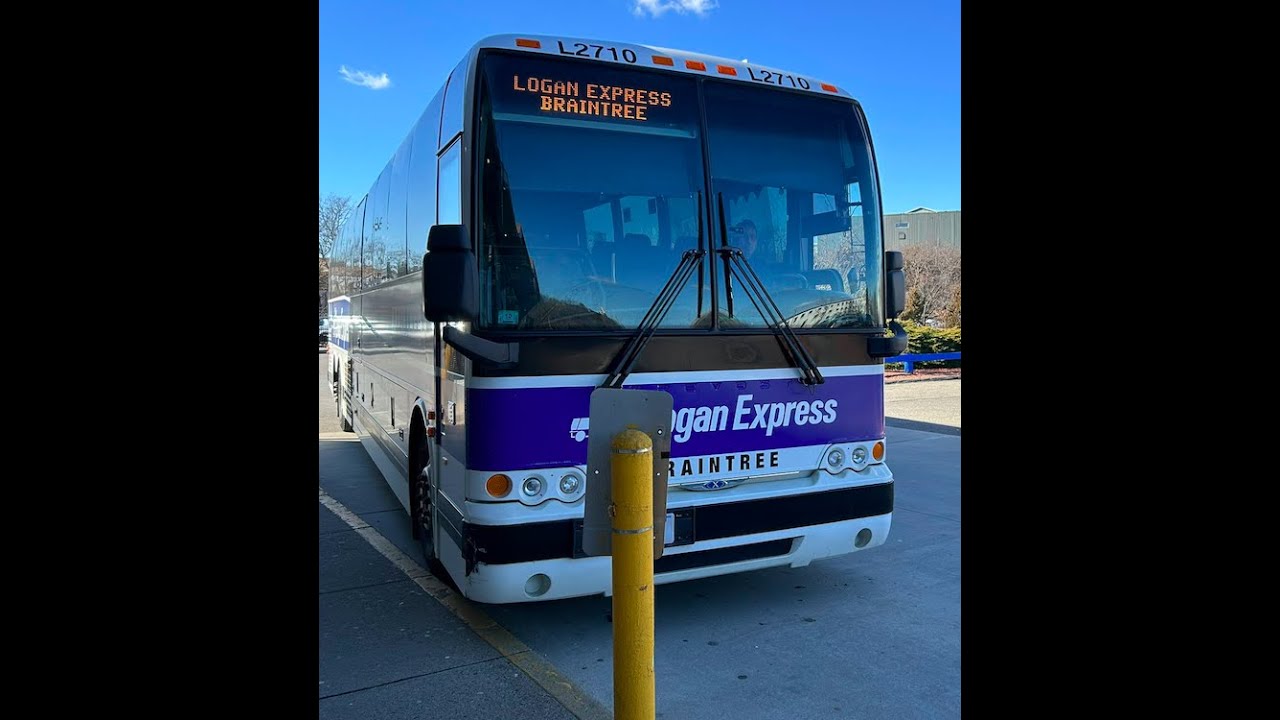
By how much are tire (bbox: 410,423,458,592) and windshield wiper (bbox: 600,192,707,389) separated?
173 centimetres

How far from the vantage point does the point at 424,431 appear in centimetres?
591

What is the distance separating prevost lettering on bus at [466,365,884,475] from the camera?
13.9 ft

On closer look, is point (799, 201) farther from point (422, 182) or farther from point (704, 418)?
point (422, 182)

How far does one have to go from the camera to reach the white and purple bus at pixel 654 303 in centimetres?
423

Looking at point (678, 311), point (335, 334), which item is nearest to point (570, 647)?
point (678, 311)

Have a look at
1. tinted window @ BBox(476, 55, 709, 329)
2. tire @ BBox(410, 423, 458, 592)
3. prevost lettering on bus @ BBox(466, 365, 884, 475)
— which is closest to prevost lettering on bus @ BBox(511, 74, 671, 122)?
tinted window @ BBox(476, 55, 709, 329)

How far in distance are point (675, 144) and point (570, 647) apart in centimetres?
274

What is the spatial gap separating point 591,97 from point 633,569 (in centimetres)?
261

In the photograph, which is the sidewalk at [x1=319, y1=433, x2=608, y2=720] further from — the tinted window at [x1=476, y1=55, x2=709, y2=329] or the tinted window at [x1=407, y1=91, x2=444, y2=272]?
the tinted window at [x1=407, y1=91, x2=444, y2=272]

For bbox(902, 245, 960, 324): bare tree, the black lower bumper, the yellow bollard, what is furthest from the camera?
bbox(902, 245, 960, 324): bare tree
